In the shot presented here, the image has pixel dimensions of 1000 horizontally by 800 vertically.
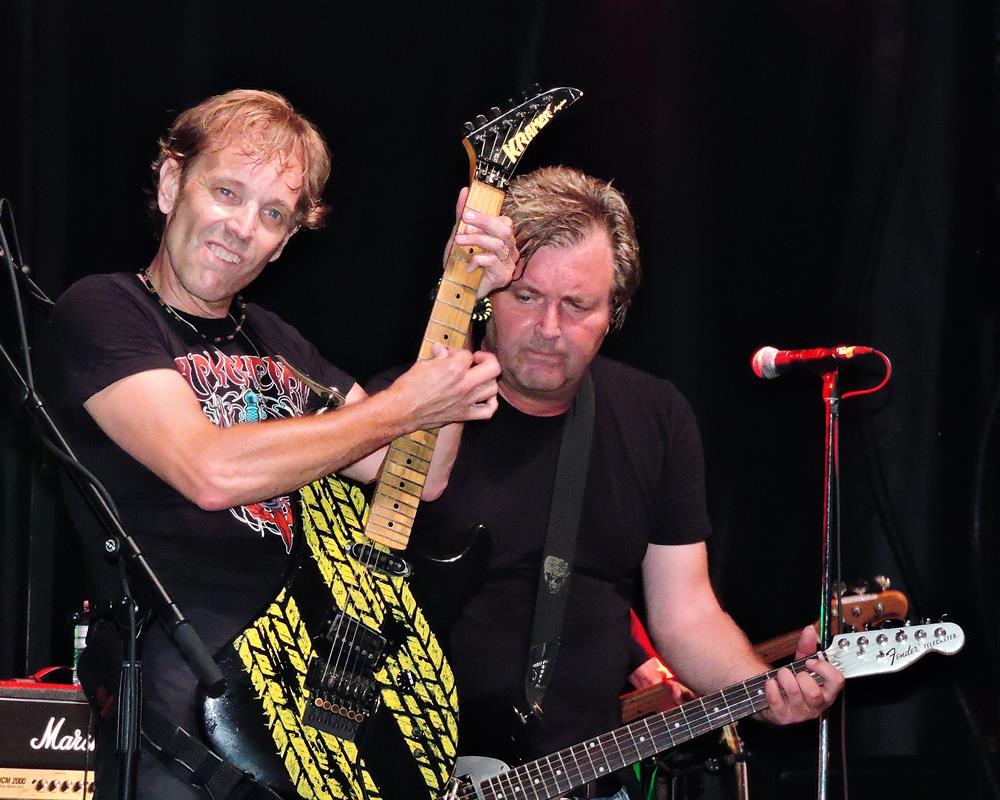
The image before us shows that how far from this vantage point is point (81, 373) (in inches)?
82.6

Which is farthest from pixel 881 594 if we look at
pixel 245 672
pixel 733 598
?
pixel 245 672

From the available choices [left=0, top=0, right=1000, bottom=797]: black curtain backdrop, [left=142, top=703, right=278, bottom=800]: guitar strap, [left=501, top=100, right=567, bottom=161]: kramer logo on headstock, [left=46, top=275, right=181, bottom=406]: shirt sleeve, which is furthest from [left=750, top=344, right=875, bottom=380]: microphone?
[left=142, top=703, right=278, bottom=800]: guitar strap

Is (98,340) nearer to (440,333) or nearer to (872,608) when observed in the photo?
(440,333)

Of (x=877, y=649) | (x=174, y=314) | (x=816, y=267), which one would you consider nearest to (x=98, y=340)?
(x=174, y=314)

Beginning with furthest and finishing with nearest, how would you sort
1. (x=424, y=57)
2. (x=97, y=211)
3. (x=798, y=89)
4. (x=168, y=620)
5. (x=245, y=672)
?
(x=798, y=89), (x=424, y=57), (x=97, y=211), (x=245, y=672), (x=168, y=620)

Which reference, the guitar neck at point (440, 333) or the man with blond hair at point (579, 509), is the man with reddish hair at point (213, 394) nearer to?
the guitar neck at point (440, 333)

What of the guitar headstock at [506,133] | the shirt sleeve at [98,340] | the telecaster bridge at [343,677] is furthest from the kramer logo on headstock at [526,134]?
the telecaster bridge at [343,677]

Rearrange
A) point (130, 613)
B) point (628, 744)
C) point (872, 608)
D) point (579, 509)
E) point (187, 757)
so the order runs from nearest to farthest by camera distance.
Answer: point (130, 613), point (187, 757), point (628, 744), point (579, 509), point (872, 608)

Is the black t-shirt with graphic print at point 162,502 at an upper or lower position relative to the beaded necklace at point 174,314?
lower

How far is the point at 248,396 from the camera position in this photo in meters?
2.29

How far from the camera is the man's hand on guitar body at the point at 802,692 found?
2715 millimetres

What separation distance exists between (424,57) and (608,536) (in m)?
1.55

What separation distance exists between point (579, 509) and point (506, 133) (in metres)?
0.84

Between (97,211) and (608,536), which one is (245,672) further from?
(97,211)
